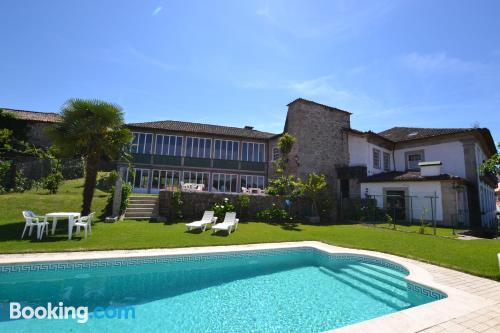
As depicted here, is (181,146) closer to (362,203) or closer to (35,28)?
(35,28)

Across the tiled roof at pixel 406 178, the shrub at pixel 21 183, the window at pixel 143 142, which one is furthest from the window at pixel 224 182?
the shrub at pixel 21 183

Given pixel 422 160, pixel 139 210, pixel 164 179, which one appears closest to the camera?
pixel 139 210

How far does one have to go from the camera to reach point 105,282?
682cm

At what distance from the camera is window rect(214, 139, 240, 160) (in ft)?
90.5

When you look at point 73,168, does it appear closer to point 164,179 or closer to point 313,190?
point 164,179

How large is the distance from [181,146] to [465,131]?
2581cm

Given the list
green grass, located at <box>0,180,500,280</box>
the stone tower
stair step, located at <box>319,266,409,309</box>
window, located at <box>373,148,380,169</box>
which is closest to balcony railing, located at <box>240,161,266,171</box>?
the stone tower

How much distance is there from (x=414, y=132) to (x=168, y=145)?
85.4 ft

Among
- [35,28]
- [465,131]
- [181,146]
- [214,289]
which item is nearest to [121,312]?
[214,289]

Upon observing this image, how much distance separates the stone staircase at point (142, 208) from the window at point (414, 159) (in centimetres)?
2376

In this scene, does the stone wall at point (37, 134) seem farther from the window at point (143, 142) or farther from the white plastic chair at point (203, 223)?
the white plastic chair at point (203, 223)

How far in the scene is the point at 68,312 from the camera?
5242 mm

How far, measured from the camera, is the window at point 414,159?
2352 cm

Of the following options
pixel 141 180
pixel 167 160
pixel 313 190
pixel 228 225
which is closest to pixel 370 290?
pixel 228 225
